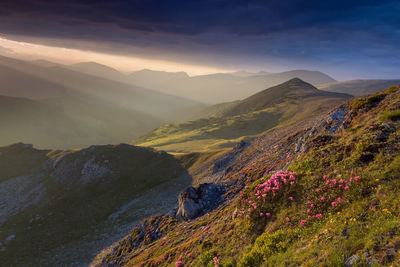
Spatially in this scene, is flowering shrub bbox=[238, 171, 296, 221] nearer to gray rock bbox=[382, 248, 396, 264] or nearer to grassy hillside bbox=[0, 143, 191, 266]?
gray rock bbox=[382, 248, 396, 264]

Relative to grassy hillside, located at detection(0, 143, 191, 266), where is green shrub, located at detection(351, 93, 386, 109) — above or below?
above

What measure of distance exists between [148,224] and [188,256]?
17639mm

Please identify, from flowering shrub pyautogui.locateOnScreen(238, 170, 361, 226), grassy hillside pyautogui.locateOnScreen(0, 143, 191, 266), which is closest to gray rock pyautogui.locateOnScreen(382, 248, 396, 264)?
flowering shrub pyautogui.locateOnScreen(238, 170, 361, 226)

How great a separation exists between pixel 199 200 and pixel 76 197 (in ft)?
139

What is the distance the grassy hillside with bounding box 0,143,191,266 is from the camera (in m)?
35.7

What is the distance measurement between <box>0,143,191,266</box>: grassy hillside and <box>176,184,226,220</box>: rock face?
686 inches

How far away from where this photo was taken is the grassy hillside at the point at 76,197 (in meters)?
35.7

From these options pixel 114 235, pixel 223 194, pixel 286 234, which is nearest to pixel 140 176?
pixel 114 235

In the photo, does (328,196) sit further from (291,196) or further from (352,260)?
(352,260)

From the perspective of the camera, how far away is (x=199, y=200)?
2489cm

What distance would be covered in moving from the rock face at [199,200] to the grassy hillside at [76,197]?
17.4 meters

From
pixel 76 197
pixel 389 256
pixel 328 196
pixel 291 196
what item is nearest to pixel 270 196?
pixel 291 196

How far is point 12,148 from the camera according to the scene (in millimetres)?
77438

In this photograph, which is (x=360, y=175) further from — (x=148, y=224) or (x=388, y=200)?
(x=148, y=224)
